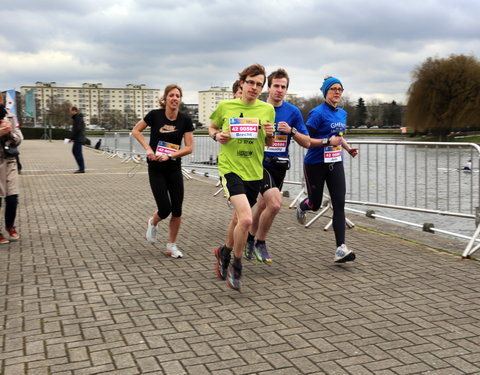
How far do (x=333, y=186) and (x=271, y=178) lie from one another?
80 centimetres

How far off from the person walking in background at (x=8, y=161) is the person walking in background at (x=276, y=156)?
10.4ft

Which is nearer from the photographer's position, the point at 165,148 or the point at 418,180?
the point at 165,148

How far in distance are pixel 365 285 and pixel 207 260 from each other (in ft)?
5.99

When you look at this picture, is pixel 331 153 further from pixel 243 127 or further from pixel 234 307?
pixel 234 307

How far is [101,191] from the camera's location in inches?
517

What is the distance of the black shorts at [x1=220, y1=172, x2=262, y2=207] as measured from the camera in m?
4.96

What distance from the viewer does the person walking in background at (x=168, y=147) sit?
20.0 feet

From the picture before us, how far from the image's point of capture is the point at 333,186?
242 inches

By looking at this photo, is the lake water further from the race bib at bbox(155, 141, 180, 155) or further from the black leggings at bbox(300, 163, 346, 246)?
the race bib at bbox(155, 141, 180, 155)

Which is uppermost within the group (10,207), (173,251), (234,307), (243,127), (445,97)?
(445,97)

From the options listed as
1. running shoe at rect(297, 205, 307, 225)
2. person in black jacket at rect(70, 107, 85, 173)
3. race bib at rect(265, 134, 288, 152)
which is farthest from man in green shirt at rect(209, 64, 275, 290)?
person in black jacket at rect(70, 107, 85, 173)

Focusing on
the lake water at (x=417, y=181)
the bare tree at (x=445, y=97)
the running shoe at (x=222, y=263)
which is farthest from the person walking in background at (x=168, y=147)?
the bare tree at (x=445, y=97)

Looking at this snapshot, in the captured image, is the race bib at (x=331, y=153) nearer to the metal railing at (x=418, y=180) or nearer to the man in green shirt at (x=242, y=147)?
the man in green shirt at (x=242, y=147)

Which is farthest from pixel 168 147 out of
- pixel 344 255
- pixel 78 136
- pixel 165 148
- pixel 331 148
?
pixel 78 136
